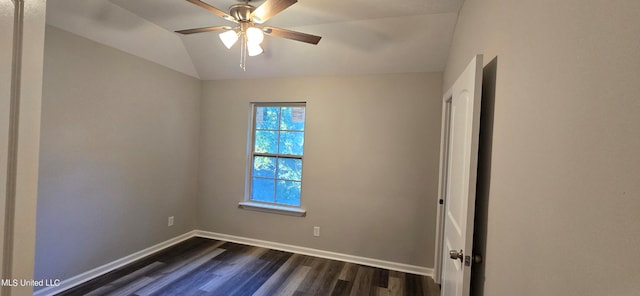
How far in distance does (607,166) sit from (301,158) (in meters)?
2.83

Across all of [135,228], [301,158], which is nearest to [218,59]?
[301,158]

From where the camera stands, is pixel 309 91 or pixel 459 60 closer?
pixel 459 60

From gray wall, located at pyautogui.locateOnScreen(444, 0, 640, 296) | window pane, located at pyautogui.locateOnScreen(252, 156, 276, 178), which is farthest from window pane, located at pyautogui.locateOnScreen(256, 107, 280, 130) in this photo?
gray wall, located at pyautogui.locateOnScreen(444, 0, 640, 296)

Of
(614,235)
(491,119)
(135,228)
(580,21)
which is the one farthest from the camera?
(135,228)

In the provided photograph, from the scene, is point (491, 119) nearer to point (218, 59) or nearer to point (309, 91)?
point (309, 91)

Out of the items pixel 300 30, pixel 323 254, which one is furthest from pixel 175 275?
pixel 300 30

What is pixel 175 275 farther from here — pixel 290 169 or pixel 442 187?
pixel 442 187

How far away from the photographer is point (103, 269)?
2.49 meters

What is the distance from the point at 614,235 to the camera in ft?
1.58

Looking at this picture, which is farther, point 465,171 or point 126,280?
point 126,280

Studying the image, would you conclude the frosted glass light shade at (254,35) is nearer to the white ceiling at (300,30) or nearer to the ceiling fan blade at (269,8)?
the ceiling fan blade at (269,8)

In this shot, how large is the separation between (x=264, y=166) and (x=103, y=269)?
192cm

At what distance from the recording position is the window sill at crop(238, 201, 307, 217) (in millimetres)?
3146

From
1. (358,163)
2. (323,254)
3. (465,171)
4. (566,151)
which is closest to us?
(566,151)
